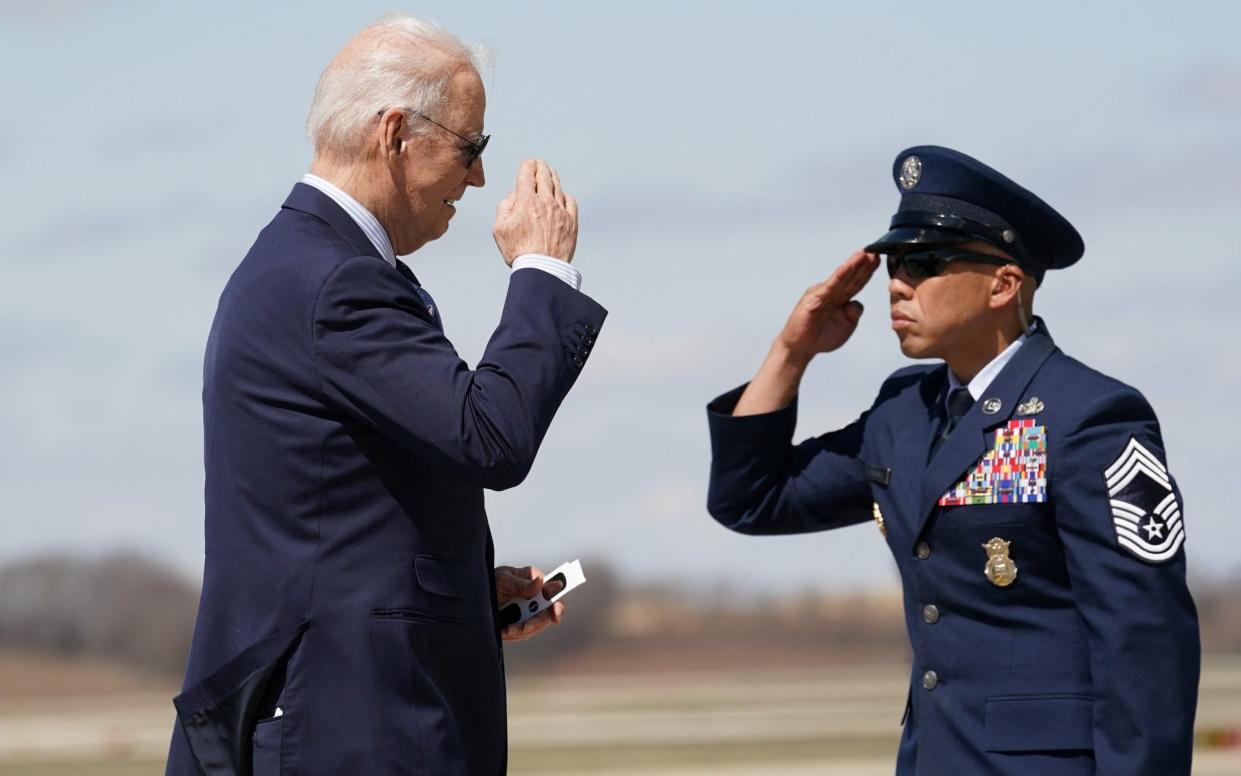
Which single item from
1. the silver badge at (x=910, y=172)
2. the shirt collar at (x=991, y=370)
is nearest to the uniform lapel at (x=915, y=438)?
the shirt collar at (x=991, y=370)

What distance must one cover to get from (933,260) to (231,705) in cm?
220

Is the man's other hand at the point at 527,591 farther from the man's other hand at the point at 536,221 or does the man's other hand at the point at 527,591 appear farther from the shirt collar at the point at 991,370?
the shirt collar at the point at 991,370

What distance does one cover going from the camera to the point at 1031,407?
4758mm

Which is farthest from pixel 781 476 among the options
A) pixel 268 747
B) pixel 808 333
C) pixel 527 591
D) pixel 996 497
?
pixel 268 747

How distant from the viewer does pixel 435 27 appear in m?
4.21

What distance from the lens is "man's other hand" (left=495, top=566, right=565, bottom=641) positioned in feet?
14.7

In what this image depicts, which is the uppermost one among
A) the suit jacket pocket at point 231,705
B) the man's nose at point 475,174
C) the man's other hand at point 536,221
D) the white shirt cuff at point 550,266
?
the man's nose at point 475,174

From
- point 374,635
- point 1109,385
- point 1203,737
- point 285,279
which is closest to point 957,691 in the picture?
point 1109,385

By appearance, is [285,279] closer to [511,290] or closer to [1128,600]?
[511,290]

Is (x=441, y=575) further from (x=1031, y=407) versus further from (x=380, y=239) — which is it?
(x=1031, y=407)

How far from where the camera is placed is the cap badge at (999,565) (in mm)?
4641

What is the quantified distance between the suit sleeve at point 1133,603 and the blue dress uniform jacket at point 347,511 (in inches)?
54.5

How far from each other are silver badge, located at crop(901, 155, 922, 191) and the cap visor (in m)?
0.22

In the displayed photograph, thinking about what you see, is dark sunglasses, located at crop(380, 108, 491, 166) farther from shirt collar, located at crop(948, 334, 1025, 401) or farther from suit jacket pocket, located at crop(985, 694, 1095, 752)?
suit jacket pocket, located at crop(985, 694, 1095, 752)
